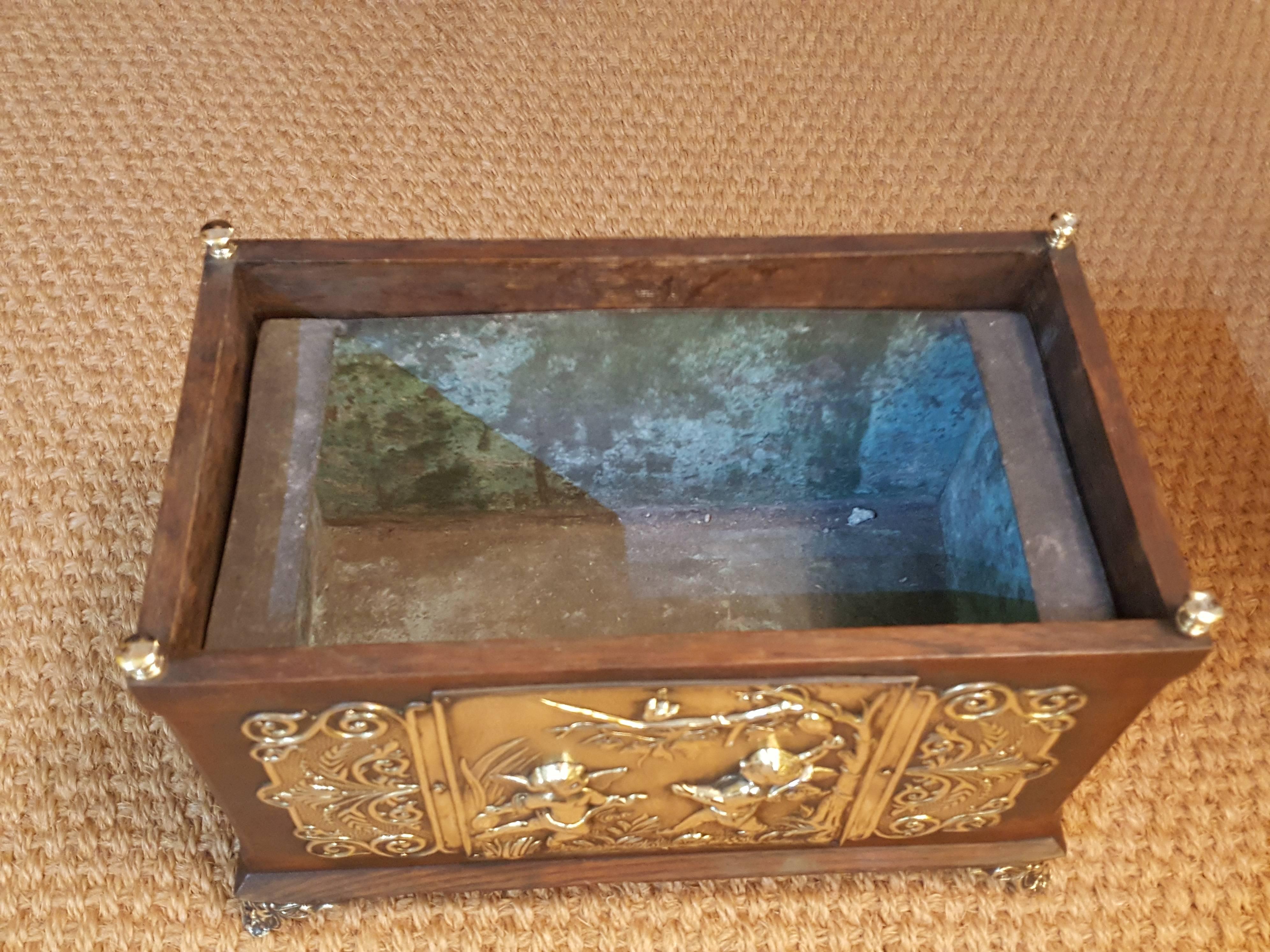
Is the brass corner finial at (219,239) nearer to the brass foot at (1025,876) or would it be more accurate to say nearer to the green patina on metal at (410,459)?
the green patina on metal at (410,459)

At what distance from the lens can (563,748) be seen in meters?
0.93

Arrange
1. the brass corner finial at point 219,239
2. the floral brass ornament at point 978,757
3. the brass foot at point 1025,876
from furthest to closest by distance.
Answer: the brass foot at point 1025,876, the brass corner finial at point 219,239, the floral brass ornament at point 978,757

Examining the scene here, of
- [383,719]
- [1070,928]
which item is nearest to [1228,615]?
[1070,928]

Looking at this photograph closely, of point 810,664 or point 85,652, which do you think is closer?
point 810,664

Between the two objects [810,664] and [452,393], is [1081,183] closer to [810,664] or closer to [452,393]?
[452,393]

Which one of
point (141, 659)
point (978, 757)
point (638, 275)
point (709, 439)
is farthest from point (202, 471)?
point (978, 757)

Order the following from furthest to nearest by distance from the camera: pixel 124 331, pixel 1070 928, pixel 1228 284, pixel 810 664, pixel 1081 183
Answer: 1. pixel 1081 183
2. pixel 1228 284
3. pixel 124 331
4. pixel 1070 928
5. pixel 810 664

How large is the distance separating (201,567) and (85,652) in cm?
45

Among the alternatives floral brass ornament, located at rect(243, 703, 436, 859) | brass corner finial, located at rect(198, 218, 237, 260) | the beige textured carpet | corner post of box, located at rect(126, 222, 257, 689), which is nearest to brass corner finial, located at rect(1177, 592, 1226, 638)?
the beige textured carpet

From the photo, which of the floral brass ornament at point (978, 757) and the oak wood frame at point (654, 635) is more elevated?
the oak wood frame at point (654, 635)

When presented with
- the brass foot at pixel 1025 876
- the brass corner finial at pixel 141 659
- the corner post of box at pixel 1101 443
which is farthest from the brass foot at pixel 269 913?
the corner post of box at pixel 1101 443

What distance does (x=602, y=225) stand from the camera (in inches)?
67.7

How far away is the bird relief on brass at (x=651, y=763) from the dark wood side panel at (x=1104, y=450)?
12 centimetres

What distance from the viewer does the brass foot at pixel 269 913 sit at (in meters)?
1.09
